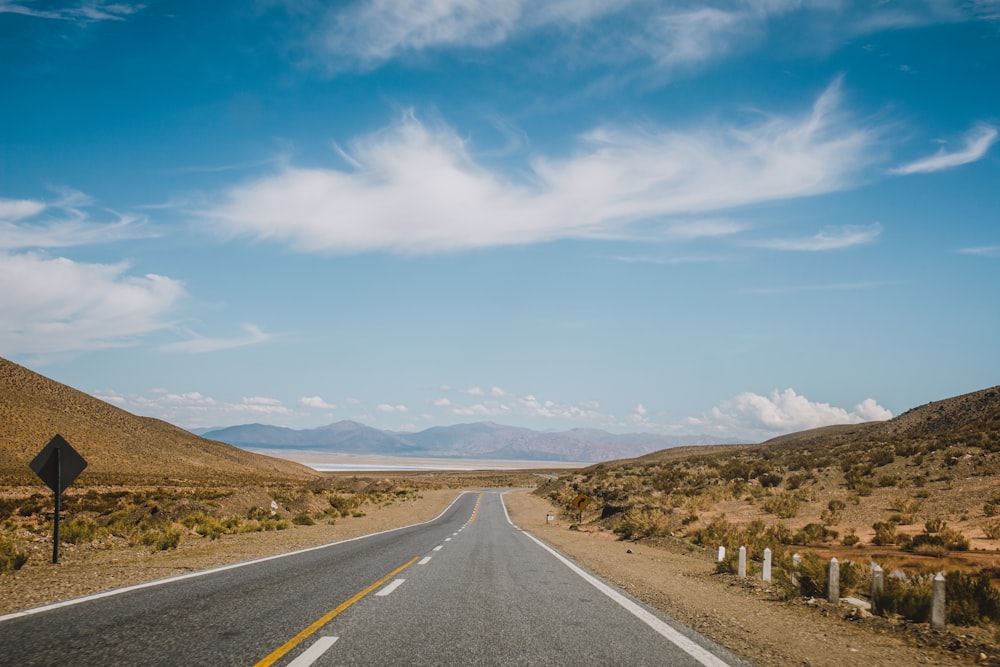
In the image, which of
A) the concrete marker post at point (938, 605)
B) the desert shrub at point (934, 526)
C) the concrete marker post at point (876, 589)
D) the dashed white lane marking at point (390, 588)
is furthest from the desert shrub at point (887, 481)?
the dashed white lane marking at point (390, 588)

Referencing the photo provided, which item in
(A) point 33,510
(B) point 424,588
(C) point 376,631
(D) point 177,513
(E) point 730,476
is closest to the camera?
(C) point 376,631

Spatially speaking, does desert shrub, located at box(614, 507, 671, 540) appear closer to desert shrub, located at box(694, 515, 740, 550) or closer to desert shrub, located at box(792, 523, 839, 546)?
desert shrub, located at box(694, 515, 740, 550)

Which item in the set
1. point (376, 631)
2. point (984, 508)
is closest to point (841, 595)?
point (376, 631)

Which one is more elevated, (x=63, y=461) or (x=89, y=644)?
(x=63, y=461)

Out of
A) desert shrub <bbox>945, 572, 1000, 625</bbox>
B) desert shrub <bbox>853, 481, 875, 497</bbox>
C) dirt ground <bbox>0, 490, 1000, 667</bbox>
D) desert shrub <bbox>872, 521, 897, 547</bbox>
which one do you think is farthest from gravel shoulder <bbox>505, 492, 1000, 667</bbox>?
desert shrub <bbox>853, 481, 875, 497</bbox>

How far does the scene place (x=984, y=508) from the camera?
24172 millimetres

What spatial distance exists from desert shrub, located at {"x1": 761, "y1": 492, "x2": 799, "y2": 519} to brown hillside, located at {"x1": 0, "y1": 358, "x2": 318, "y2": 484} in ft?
204

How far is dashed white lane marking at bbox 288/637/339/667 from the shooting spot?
5.60m

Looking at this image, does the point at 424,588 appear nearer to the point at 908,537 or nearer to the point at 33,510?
the point at 908,537

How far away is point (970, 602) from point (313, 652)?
10.2 m

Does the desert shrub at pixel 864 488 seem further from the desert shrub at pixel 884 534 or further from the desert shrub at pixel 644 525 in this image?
the desert shrub at pixel 644 525

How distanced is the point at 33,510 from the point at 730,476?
4663cm

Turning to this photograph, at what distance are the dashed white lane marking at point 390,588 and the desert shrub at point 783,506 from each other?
24384 millimetres

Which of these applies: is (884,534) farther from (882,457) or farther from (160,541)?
(882,457)
